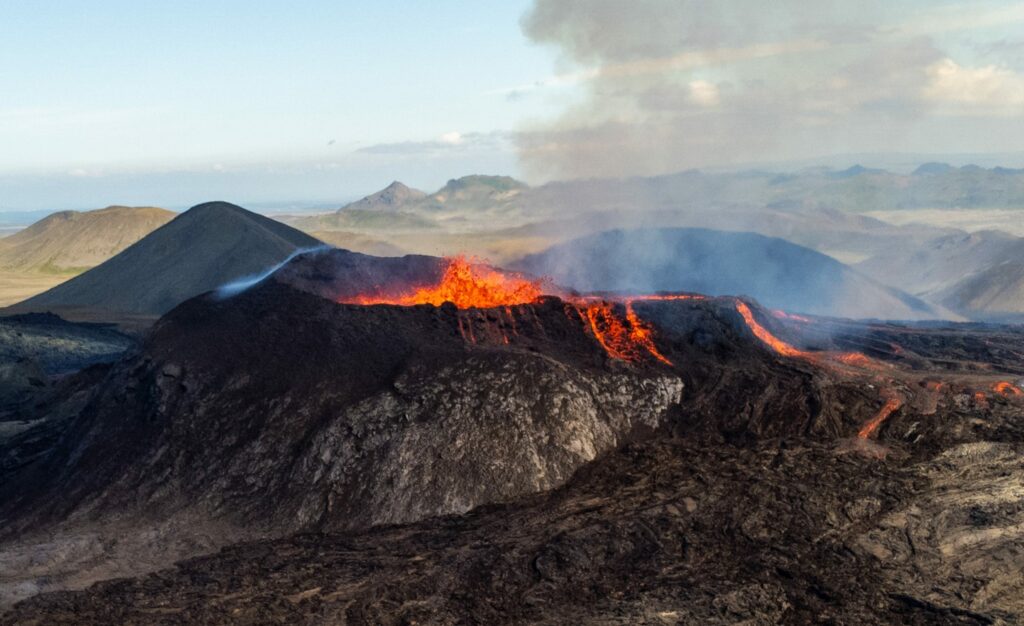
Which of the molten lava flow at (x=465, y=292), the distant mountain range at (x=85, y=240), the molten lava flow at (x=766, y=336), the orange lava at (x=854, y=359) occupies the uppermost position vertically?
Answer: the distant mountain range at (x=85, y=240)

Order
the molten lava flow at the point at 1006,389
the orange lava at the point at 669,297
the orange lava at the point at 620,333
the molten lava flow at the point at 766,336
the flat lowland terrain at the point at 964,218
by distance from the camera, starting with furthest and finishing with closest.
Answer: the flat lowland terrain at the point at 964,218 → the orange lava at the point at 669,297 → the molten lava flow at the point at 766,336 → the orange lava at the point at 620,333 → the molten lava flow at the point at 1006,389

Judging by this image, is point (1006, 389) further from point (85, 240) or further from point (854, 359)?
point (85, 240)

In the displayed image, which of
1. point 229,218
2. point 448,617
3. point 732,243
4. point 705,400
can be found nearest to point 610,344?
point 705,400

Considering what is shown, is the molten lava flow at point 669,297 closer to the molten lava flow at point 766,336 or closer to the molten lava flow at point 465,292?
the molten lava flow at point 766,336

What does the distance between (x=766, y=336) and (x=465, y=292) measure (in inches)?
407

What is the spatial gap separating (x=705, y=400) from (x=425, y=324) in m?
8.48

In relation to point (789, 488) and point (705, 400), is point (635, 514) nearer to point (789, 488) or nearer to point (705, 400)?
point (789, 488)

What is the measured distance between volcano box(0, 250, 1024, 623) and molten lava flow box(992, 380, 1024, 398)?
0.09 m

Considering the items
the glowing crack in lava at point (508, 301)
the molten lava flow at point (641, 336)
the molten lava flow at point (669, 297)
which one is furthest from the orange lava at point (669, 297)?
the molten lava flow at point (641, 336)

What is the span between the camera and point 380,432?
945 inches

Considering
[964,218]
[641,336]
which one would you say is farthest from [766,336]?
[964,218]

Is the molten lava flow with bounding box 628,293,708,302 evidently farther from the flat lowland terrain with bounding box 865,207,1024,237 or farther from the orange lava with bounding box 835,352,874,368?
the flat lowland terrain with bounding box 865,207,1024,237

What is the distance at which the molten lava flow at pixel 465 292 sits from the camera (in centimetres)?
3039

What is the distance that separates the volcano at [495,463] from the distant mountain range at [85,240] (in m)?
95.9
